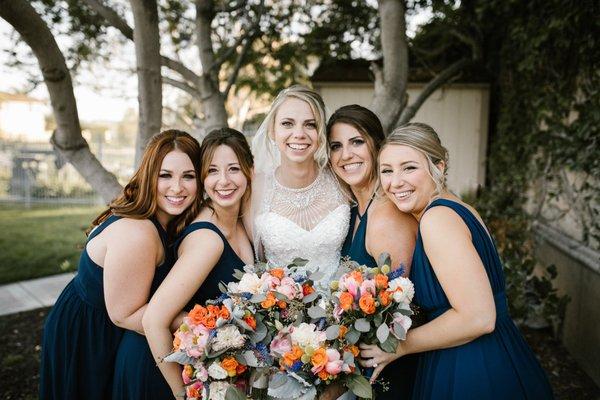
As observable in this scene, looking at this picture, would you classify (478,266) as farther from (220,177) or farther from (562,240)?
(562,240)

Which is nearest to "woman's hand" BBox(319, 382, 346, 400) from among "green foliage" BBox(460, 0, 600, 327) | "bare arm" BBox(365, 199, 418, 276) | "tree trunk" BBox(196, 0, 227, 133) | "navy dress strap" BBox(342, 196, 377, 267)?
"bare arm" BBox(365, 199, 418, 276)

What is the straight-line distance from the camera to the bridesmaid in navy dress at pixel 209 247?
2424 mm

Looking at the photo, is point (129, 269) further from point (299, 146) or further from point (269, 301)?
point (299, 146)

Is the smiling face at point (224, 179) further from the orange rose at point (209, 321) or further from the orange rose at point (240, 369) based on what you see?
the orange rose at point (240, 369)

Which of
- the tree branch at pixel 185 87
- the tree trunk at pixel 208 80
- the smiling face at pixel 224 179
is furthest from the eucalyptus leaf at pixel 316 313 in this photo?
the tree branch at pixel 185 87

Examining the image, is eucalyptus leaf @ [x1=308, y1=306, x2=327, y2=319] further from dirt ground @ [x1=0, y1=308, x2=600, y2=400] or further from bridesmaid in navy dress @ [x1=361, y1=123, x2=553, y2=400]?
dirt ground @ [x1=0, y1=308, x2=600, y2=400]

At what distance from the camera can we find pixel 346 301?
2.04 m

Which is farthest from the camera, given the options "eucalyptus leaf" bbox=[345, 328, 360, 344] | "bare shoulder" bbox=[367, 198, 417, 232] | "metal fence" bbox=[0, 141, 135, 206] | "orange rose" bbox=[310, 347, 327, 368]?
"metal fence" bbox=[0, 141, 135, 206]

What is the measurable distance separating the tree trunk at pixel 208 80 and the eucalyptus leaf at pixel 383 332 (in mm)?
2964

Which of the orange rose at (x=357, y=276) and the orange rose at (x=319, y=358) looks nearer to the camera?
the orange rose at (x=319, y=358)

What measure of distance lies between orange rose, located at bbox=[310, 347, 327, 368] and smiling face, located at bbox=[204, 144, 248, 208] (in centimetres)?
122

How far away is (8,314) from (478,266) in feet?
19.5

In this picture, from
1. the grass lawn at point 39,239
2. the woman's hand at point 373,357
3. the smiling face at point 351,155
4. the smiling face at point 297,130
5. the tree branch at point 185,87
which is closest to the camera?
the woman's hand at point 373,357

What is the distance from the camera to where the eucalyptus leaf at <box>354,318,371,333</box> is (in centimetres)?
204
